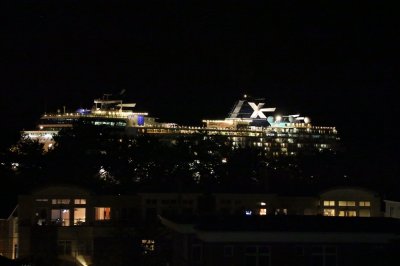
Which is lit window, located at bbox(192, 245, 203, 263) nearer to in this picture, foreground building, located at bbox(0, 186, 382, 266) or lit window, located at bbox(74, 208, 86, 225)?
foreground building, located at bbox(0, 186, 382, 266)

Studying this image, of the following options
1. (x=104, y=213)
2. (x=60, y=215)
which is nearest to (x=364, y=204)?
(x=104, y=213)

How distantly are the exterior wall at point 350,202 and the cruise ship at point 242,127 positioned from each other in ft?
288

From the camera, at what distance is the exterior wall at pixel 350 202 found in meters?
33.7

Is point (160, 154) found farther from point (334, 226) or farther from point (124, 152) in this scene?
point (334, 226)

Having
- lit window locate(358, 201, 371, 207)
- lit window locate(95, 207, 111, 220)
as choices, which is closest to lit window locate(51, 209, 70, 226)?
lit window locate(95, 207, 111, 220)

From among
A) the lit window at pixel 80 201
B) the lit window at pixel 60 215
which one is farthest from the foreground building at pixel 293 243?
the lit window at pixel 80 201

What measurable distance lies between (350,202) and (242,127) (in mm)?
110922

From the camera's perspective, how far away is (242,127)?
144750 millimetres

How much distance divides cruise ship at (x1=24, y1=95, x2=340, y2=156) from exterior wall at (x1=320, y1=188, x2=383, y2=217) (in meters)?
87.7

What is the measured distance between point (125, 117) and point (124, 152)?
73.1 metres

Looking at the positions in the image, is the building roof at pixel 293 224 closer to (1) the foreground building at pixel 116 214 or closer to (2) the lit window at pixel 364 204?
(1) the foreground building at pixel 116 214

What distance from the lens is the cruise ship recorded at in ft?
406

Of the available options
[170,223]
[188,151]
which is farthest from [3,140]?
[170,223]

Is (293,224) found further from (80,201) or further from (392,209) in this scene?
(392,209)
